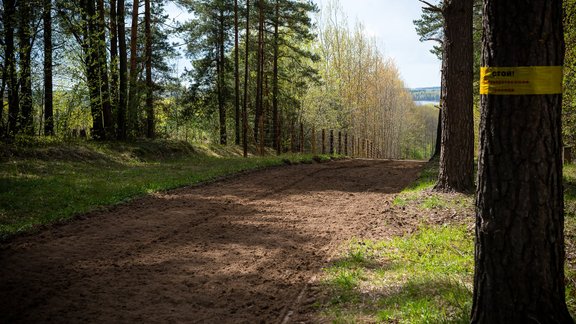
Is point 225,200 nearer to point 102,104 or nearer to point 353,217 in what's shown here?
point 353,217

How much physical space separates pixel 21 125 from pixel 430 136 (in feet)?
368

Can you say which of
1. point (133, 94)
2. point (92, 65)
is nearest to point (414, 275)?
point (92, 65)

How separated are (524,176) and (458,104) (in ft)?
20.1

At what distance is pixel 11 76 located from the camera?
43.3 feet

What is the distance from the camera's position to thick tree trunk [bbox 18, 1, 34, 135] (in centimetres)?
1332

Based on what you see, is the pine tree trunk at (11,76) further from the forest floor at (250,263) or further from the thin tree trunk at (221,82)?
the thin tree trunk at (221,82)

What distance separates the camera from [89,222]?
665 cm

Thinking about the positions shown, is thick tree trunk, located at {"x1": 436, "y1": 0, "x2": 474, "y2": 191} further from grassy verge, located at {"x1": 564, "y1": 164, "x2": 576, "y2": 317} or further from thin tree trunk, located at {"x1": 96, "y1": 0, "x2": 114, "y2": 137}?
thin tree trunk, located at {"x1": 96, "y1": 0, "x2": 114, "y2": 137}

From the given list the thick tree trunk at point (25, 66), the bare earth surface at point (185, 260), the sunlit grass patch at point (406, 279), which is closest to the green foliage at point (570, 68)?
the bare earth surface at point (185, 260)

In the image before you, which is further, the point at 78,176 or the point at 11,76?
the point at 11,76

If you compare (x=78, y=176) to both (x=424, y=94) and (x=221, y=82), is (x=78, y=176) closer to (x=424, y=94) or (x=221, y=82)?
(x=221, y=82)

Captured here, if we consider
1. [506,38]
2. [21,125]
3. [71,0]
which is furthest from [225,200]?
[71,0]

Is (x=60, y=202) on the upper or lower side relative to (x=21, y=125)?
lower

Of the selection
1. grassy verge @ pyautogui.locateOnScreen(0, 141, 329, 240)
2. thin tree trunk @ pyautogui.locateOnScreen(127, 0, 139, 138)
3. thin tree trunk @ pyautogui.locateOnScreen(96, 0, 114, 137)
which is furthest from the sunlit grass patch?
thin tree trunk @ pyautogui.locateOnScreen(127, 0, 139, 138)
